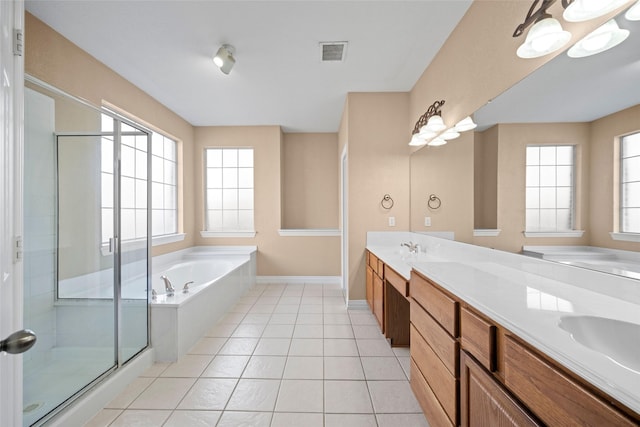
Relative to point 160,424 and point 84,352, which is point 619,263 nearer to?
point 160,424

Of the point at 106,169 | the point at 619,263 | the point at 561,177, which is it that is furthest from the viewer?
the point at 106,169

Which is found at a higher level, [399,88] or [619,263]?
[399,88]

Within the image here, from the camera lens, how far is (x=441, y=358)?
1.24 m

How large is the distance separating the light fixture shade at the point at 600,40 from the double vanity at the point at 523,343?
2.89 feet

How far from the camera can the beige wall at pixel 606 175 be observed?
982mm

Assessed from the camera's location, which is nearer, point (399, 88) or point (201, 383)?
point (201, 383)

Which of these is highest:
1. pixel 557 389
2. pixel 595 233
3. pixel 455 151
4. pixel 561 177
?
pixel 455 151

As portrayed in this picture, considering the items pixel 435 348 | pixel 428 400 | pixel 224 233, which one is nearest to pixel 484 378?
pixel 435 348

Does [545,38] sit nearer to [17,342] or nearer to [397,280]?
[397,280]

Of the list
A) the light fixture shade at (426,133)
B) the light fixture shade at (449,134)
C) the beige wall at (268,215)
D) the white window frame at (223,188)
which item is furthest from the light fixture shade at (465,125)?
the white window frame at (223,188)

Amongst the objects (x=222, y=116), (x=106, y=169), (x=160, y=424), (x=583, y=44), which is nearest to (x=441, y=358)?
(x=583, y=44)

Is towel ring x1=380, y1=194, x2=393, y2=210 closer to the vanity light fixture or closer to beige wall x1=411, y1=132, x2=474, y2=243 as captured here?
beige wall x1=411, y1=132, x2=474, y2=243

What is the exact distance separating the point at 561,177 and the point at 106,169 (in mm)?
2840

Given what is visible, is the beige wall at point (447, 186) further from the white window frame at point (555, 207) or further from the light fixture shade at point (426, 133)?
the white window frame at point (555, 207)
